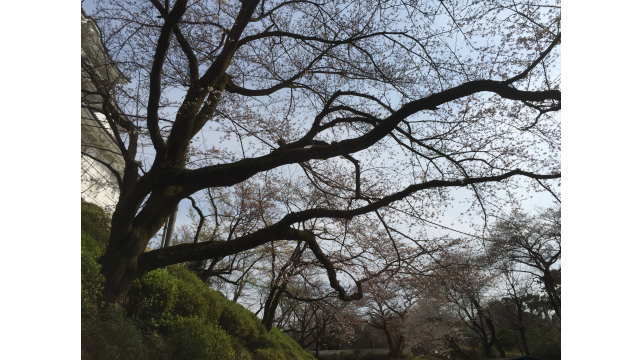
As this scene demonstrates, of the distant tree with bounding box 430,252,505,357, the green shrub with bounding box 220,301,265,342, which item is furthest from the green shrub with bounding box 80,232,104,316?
the distant tree with bounding box 430,252,505,357

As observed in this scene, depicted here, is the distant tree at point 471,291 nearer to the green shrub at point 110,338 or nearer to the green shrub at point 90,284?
the green shrub at point 110,338

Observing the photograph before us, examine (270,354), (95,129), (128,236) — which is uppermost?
(95,129)

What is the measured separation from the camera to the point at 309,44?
3.03 meters

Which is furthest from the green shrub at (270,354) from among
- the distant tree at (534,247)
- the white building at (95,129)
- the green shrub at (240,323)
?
the distant tree at (534,247)

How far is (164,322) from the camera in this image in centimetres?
263

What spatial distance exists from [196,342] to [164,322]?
335 millimetres

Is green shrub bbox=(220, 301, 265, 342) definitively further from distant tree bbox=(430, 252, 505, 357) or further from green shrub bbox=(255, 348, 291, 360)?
distant tree bbox=(430, 252, 505, 357)

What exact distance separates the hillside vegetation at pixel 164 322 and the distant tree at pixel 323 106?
0.25 m

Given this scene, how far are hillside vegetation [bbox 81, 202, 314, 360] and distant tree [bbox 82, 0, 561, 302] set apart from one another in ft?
0.81

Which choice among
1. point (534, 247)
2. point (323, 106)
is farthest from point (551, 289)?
point (323, 106)

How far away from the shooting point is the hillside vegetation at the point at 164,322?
1975 mm

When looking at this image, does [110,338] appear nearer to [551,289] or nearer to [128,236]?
[128,236]
